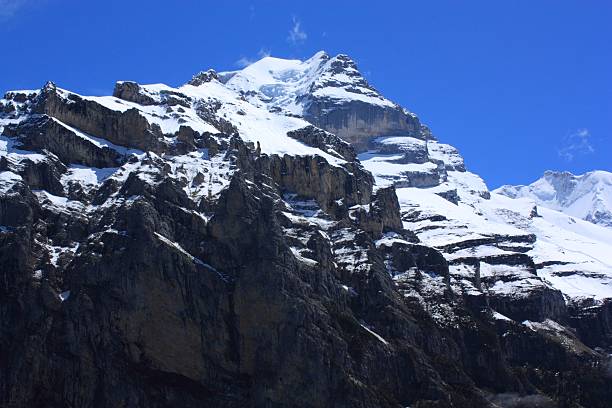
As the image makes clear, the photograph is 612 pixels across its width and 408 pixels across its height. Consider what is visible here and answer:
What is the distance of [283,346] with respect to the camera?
7638 inches

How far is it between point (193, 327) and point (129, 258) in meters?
16.5

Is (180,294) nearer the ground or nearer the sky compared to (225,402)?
nearer the sky

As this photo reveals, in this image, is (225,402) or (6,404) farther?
(225,402)

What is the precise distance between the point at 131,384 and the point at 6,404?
20.2m

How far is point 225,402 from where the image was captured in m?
A: 189

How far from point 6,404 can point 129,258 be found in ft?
111

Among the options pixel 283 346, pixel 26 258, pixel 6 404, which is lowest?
pixel 6 404

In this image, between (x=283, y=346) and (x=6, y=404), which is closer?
(x=6, y=404)

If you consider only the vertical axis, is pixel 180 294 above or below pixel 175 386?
above

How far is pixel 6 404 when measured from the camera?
17638 cm

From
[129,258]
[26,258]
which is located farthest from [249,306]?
[26,258]

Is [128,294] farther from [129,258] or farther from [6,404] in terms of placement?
[6,404]

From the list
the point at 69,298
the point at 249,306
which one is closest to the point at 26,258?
the point at 69,298

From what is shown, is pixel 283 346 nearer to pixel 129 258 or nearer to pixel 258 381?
pixel 258 381
